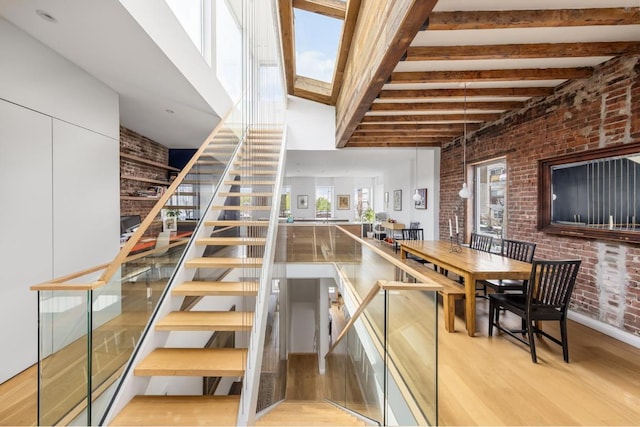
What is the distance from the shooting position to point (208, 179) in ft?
11.4

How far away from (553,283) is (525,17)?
2072 mm

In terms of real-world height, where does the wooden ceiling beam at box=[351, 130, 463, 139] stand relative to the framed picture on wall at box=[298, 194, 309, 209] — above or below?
above

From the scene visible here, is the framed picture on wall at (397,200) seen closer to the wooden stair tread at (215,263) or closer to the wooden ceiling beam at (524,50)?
the wooden ceiling beam at (524,50)

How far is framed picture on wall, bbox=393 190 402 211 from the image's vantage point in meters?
9.41

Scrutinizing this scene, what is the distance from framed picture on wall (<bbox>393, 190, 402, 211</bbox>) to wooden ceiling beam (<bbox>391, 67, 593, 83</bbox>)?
642 cm

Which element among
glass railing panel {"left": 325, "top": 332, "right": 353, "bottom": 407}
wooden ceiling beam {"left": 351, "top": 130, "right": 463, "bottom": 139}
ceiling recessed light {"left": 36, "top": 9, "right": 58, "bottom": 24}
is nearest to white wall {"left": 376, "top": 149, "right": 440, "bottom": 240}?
wooden ceiling beam {"left": 351, "top": 130, "right": 463, "bottom": 139}

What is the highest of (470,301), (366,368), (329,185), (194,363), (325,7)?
(325,7)

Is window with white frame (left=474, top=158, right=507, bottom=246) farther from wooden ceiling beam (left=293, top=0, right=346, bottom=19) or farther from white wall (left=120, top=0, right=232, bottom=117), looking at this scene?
white wall (left=120, top=0, right=232, bottom=117)

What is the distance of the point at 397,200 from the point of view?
970cm

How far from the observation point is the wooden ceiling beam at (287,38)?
4.01 meters

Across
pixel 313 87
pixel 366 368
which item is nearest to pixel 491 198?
pixel 366 368

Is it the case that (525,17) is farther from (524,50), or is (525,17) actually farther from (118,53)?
(118,53)

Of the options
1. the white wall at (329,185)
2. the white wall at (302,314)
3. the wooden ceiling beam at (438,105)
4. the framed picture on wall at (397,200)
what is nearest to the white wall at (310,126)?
the wooden ceiling beam at (438,105)

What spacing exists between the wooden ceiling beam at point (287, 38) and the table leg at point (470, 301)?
13.4 ft
